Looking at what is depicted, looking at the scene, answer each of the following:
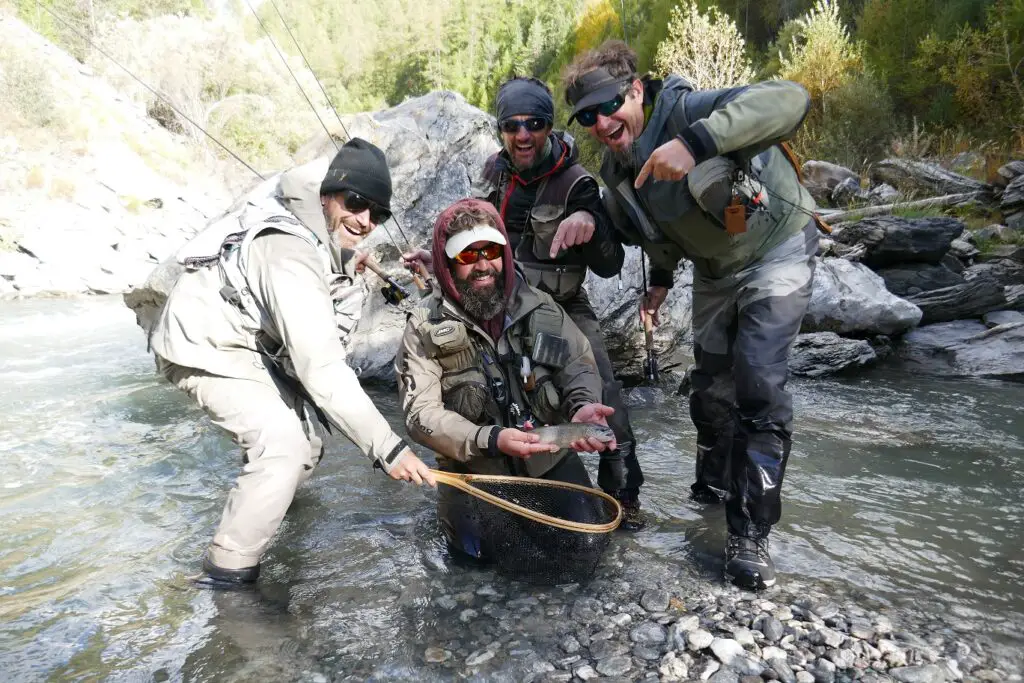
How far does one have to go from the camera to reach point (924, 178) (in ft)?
39.5

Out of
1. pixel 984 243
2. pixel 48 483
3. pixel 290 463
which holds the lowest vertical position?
pixel 48 483

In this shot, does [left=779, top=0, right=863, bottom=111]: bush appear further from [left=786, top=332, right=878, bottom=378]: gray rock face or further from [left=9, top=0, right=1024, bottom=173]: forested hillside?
[left=786, top=332, right=878, bottom=378]: gray rock face

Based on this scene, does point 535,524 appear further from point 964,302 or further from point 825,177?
point 825,177

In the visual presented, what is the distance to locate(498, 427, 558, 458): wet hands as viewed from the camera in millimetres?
2832

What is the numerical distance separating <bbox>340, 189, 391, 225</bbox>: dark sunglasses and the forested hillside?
6.93ft

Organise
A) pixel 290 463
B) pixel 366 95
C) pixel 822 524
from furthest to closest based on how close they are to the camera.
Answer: pixel 366 95
pixel 822 524
pixel 290 463

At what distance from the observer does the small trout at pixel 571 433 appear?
9.29ft

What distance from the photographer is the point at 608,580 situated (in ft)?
10.2

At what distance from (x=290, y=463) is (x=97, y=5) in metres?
49.2

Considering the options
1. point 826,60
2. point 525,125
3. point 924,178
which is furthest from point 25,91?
point 525,125

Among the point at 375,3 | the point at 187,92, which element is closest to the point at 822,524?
the point at 187,92

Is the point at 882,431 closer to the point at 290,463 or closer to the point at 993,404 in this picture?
the point at 993,404

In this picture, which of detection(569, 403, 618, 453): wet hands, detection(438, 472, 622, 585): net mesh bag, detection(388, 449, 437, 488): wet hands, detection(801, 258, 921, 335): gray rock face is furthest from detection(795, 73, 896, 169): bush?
detection(388, 449, 437, 488): wet hands

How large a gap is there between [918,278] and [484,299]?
7.35 meters
